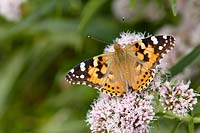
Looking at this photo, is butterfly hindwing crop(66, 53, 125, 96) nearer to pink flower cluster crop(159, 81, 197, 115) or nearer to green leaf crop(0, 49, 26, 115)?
pink flower cluster crop(159, 81, 197, 115)

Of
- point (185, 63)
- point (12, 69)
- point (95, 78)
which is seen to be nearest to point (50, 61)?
point (12, 69)

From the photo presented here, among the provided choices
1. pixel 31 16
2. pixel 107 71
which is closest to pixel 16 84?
pixel 31 16

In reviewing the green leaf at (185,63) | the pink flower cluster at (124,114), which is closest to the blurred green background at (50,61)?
the green leaf at (185,63)

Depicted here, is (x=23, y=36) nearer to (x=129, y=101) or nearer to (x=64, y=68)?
(x=64, y=68)

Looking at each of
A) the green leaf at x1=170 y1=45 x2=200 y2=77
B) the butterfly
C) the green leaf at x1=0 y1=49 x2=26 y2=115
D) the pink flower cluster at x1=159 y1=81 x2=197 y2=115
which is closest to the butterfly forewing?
the butterfly

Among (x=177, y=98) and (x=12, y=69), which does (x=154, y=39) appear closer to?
(x=177, y=98)
